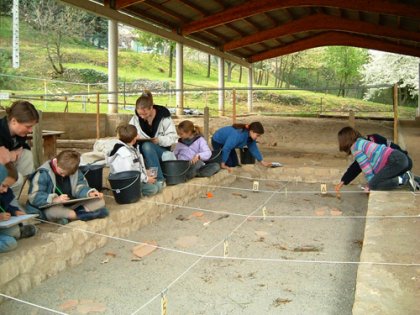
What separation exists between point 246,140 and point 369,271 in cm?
403

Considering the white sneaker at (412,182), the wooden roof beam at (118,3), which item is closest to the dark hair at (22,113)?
the white sneaker at (412,182)

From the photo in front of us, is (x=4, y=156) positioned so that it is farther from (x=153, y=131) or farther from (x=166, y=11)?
(x=166, y=11)

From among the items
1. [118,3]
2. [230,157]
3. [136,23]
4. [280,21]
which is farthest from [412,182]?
[280,21]

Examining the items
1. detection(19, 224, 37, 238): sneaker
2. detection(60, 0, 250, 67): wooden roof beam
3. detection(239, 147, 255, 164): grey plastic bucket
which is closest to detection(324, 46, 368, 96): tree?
detection(60, 0, 250, 67): wooden roof beam

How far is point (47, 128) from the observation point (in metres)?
9.55

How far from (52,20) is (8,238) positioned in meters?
32.0

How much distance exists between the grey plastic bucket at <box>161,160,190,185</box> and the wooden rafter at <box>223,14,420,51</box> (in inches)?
440

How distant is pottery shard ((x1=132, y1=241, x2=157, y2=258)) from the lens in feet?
11.8

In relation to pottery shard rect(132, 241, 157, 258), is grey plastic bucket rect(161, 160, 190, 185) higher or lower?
higher

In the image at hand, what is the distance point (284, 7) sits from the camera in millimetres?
12297

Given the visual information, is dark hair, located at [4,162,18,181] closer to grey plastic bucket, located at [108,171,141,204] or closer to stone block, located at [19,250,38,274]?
stone block, located at [19,250,38,274]

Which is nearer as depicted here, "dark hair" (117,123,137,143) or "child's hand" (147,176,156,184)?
"dark hair" (117,123,137,143)

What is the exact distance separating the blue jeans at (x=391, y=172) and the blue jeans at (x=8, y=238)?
3521 millimetres

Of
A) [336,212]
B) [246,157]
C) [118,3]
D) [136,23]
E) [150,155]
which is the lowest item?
[336,212]
